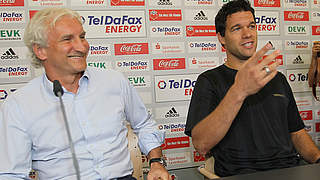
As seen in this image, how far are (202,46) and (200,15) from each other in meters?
0.33

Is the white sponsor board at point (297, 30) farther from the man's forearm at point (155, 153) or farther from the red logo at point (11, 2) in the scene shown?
the red logo at point (11, 2)

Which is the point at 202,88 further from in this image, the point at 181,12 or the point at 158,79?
the point at 181,12

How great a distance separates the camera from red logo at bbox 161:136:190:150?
10.1 feet

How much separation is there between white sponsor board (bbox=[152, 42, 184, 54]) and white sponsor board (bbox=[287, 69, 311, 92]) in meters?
1.31

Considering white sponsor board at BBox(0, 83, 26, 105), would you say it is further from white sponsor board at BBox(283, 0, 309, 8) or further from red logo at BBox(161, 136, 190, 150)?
white sponsor board at BBox(283, 0, 309, 8)

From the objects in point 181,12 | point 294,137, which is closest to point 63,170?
point 294,137

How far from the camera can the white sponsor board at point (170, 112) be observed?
3.04 meters

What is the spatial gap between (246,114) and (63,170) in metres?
0.95

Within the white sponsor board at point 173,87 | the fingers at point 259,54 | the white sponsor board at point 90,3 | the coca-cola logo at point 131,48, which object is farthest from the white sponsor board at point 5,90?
the fingers at point 259,54

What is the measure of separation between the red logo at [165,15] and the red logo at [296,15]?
4.19 feet

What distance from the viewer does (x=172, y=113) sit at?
121 inches

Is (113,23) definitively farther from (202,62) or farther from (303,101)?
(303,101)

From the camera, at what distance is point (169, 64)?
3.08 meters

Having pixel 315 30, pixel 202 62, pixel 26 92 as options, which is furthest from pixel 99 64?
pixel 315 30
